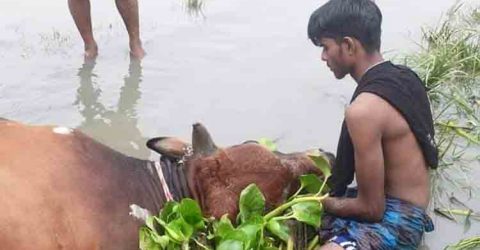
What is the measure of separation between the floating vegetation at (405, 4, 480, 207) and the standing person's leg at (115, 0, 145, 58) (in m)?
2.18

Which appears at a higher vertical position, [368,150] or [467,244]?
[368,150]

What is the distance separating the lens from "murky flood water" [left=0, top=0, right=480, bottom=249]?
537 cm

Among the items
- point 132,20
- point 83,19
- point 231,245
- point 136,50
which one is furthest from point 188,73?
point 231,245

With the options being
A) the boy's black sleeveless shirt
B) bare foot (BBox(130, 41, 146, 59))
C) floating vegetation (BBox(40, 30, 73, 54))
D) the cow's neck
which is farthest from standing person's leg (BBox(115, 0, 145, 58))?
the boy's black sleeveless shirt

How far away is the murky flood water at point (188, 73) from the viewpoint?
5.37 m

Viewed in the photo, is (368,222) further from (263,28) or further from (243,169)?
(263,28)

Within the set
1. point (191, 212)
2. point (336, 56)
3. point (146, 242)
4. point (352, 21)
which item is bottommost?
point (146, 242)

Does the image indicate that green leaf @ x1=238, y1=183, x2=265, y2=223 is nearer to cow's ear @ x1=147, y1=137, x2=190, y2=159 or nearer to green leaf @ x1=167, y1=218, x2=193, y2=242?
green leaf @ x1=167, y1=218, x2=193, y2=242

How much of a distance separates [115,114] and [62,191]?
7.79ft

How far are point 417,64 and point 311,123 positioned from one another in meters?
0.92

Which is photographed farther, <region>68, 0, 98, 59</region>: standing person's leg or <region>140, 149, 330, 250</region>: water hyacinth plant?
<region>68, 0, 98, 59</region>: standing person's leg

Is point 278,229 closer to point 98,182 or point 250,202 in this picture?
point 250,202

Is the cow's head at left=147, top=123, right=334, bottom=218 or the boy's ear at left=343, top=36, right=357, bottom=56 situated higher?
the boy's ear at left=343, top=36, right=357, bottom=56

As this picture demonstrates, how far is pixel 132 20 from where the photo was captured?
21.4ft
